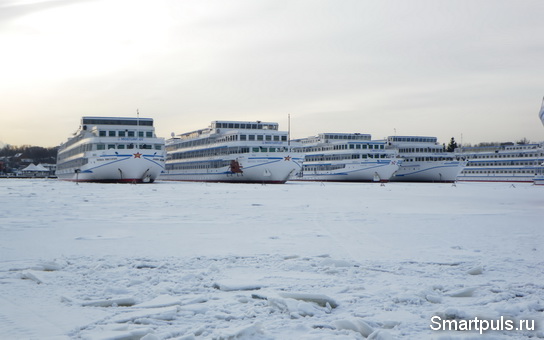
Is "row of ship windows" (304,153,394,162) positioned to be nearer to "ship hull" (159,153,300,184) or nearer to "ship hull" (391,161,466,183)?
"ship hull" (391,161,466,183)

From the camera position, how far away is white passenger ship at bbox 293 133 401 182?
85812mm

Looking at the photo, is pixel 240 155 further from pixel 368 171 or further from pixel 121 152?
pixel 368 171

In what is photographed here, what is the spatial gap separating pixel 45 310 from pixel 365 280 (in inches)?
165

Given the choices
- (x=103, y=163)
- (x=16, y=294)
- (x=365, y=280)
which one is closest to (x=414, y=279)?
(x=365, y=280)

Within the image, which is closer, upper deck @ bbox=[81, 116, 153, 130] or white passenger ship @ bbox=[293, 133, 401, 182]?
upper deck @ bbox=[81, 116, 153, 130]

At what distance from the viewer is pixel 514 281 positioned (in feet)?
22.0

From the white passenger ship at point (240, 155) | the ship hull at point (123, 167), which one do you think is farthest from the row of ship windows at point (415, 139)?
the ship hull at point (123, 167)

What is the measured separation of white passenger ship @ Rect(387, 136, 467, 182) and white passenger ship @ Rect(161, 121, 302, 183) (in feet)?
Result: 107

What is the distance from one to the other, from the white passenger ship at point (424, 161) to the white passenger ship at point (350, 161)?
604 centimetres

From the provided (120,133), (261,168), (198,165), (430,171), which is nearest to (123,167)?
(120,133)

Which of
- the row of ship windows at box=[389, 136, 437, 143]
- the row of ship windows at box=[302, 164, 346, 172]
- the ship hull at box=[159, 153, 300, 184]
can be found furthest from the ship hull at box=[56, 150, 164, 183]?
the row of ship windows at box=[389, 136, 437, 143]

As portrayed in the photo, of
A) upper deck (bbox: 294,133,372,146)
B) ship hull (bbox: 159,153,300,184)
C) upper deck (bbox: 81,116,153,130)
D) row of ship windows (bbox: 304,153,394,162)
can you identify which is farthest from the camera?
upper deck (bbox: 294,133,372,146)

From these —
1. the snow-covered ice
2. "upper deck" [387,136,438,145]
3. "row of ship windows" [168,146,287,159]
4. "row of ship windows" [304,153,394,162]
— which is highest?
"upper deck" [387,136,438,145]

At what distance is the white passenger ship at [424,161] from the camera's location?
3588 inches
